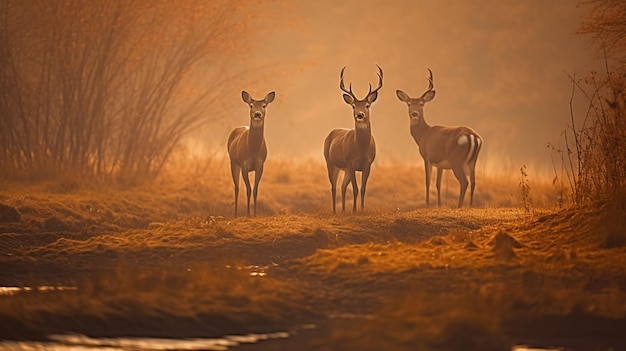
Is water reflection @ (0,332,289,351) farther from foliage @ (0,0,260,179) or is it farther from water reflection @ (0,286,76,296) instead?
foliage @ (0,0,260,179)

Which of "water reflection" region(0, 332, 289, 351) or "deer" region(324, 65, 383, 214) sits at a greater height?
"deer" region(324, 65, 383, 214)

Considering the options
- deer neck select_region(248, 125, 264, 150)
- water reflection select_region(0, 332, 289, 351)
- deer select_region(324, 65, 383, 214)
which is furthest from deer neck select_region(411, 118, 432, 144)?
water reflection select_region(0, 332, 289, 351)

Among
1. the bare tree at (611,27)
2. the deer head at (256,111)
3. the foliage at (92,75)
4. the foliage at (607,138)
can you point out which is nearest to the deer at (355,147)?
the deer head at (256,111)

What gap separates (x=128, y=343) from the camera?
8.15m

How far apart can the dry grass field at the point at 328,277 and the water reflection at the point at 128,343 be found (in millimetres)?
134

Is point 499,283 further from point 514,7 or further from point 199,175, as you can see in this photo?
point 514,7

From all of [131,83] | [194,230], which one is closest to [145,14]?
[131,83]

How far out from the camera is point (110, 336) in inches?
329

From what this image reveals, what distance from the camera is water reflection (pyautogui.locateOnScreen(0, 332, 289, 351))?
798cm

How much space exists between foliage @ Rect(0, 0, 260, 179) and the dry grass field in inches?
148

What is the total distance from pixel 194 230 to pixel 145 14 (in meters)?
9.24

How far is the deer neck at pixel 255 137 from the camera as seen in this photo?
16016 millimetres

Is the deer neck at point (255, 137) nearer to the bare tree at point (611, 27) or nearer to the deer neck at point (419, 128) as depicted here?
the deer neck at point (419, 128)

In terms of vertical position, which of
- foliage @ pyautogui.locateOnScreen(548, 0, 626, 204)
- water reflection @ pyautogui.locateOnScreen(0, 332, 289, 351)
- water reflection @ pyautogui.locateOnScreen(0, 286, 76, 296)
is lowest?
water reflection @ pyautogui.locateOnScreen(0, 332, 289, 351)
